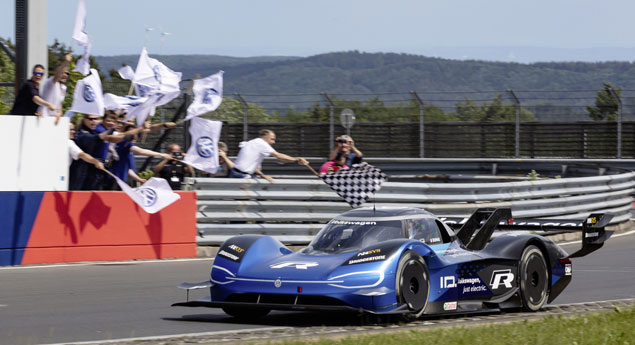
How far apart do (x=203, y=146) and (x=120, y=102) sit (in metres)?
1.33

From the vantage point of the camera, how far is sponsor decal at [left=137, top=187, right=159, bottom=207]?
44.9 ft

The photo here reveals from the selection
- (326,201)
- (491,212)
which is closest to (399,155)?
(326,201)

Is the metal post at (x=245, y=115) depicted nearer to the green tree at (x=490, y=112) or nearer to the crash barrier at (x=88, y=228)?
the green tree at (x=490, y=112)

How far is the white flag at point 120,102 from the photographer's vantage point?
14.3 m

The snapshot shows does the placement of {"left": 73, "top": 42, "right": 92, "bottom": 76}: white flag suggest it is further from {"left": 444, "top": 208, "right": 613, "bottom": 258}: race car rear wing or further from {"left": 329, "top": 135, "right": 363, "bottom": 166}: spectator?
{"left": 444, "top": 208, "right": 613, "bottom": 258}: race car rear wing

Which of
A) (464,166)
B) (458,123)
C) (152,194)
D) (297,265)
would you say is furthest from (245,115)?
(297,265)

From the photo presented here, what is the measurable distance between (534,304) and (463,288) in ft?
3.31

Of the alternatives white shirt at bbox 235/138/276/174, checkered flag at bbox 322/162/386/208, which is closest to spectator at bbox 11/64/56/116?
white shirt at bbox 235/138/276/174

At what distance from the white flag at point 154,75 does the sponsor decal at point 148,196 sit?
6.30 feet

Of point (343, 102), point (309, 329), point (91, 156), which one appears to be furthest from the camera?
→ point (343, 102)

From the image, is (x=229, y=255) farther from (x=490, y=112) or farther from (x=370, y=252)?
(x=490, y=112)

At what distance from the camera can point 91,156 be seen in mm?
13562

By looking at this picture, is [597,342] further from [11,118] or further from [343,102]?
[343,102]

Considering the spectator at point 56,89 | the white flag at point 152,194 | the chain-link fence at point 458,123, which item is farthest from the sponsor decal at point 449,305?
the chain-link fence at point 458,123
